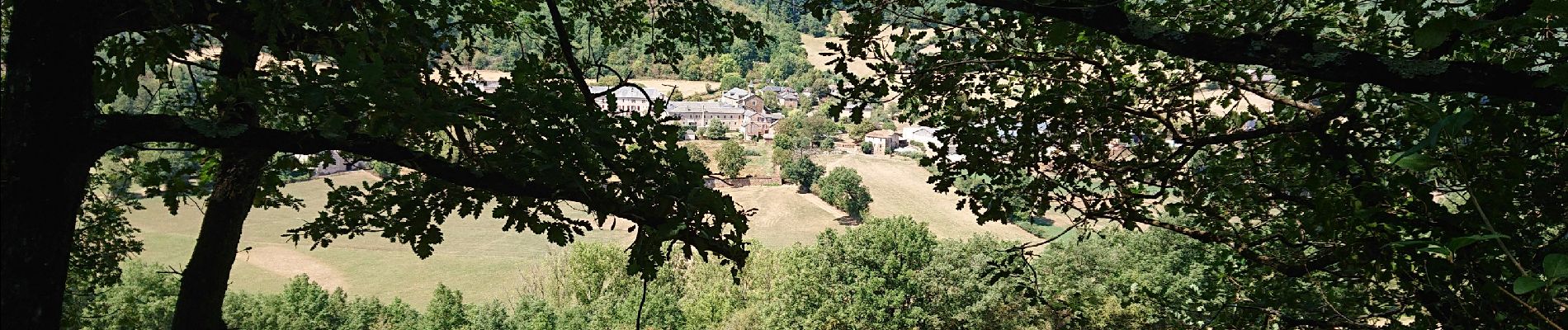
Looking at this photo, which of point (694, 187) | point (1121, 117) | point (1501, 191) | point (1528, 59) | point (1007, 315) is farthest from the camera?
point (1007, 315)

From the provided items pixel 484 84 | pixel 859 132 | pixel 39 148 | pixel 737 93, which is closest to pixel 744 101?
pixel 737 93

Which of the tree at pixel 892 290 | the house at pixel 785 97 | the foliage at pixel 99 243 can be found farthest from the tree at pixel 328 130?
the house at pixel 785 97

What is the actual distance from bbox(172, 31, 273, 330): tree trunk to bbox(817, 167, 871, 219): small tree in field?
58559 millimetres

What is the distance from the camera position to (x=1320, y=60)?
8.84ft

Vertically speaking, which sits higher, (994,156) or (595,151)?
(994,156)

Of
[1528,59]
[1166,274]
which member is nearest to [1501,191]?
[1528,59]

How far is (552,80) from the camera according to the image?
10.5ft

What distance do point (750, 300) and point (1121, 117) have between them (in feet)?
104

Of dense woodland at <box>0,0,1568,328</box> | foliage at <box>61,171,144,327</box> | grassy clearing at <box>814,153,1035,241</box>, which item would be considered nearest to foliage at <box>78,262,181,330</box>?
foliage at <box>61,171,144,327</box>

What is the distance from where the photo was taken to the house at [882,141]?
87000 mm

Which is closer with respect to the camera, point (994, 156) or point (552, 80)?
point (552, 80)

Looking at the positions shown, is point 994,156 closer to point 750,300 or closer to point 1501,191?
point 1501,191

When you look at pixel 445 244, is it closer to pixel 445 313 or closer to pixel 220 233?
pixel 445 313

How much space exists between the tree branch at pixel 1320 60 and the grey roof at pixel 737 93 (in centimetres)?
10828
